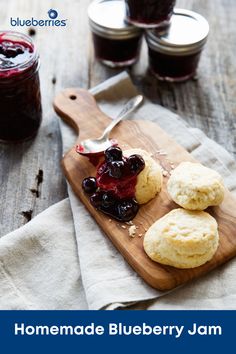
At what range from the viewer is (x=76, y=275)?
1.97 m

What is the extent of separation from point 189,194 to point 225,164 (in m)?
0.45

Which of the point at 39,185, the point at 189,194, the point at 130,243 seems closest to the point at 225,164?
the point at 189,194

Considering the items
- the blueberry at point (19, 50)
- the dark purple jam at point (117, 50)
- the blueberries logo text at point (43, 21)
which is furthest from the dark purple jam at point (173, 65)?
the blueberry at point (19, 50)

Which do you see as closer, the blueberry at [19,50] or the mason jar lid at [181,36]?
the blueberry at [19,50]

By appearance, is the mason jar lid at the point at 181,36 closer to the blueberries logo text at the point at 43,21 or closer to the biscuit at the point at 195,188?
the blueberries logo text at the point at 43,21

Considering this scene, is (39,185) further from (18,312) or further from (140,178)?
(18,312)

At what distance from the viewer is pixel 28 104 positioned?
7.91ft

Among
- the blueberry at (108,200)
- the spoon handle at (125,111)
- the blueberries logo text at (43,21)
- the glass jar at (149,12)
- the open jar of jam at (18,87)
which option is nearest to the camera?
the blueberry at (108,200)

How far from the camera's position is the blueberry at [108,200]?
2082mm

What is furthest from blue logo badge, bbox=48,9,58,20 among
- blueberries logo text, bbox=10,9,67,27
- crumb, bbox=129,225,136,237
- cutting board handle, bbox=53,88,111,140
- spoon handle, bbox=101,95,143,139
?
crumb, bbox=129,225,136,237

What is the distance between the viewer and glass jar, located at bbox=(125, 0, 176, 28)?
2.62 m

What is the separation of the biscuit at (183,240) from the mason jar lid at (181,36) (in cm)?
108

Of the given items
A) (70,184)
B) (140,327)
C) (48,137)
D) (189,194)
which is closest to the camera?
(140,327)

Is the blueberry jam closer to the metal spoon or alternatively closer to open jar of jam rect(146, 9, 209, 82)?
the metal spoon
